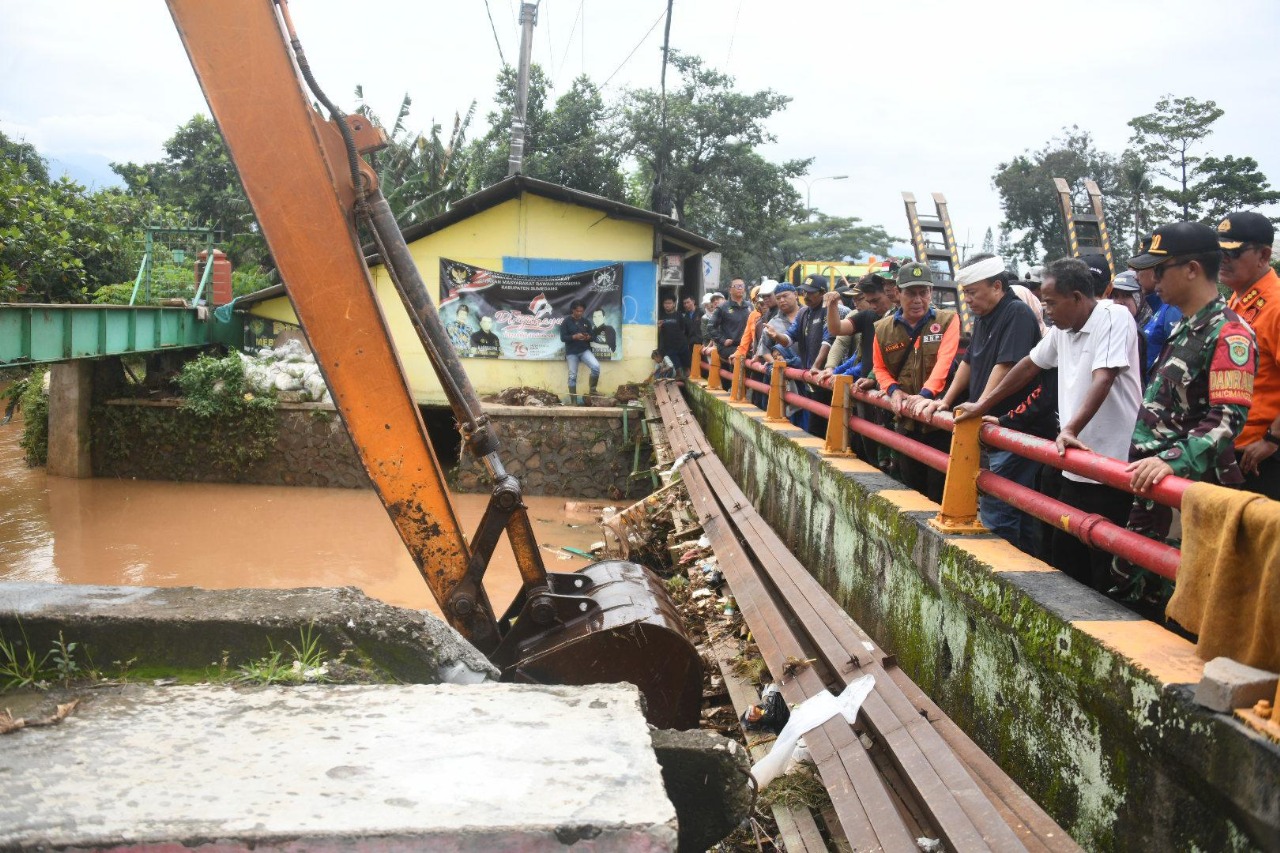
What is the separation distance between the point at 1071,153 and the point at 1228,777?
2887 centimetres

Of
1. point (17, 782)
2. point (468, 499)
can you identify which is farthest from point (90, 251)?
point (17, 782)

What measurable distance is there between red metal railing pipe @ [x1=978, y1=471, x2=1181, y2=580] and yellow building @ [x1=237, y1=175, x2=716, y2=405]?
12196 mm

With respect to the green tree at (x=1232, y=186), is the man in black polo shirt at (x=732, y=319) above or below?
below

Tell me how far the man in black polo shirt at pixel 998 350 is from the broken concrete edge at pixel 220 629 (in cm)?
252

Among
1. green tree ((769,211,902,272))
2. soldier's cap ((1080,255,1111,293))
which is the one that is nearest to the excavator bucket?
soldier's cap ((1080,255,1111,293))

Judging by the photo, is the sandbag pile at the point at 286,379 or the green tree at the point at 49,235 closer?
the green tree at the point at 49,235

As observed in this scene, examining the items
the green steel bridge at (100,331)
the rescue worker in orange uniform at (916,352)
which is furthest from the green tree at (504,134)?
the rescue worker in orange uniform at (916,352)

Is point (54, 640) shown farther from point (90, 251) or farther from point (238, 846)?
point (90, 251)

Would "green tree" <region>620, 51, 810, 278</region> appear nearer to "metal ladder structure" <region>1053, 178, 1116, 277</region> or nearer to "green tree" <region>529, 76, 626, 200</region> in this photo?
"green tree" <region>529, 76, 626, 200</region>

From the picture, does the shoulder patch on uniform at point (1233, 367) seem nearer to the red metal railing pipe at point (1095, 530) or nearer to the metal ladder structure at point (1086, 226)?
the red metal railing pipe at point (1095, 530)

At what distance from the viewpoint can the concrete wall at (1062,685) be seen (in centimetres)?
198

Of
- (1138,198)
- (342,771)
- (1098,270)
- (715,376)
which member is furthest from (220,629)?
(1138,198)

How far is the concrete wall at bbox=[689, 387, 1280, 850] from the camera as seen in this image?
77.8 inches

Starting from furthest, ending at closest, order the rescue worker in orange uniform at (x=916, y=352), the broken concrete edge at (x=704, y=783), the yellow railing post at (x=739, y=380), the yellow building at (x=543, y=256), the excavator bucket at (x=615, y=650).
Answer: the yellow building at (x=543, y=256)
the yellow railing post at (x=739, y=380)
the rescue worker in orange uniform at (x=916, y=352)
the excavator bucket at (x=615, y=650)
the broken concrete edge at (x=704, y=783)
